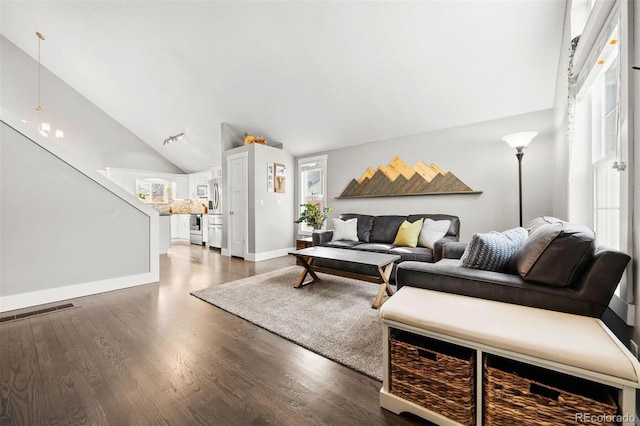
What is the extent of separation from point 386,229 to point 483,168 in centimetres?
161

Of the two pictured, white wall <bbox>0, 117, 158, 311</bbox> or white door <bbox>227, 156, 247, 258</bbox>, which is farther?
white door <bbox>227, 156, 247, 258</bbox>

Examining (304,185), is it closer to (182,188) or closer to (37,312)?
(37,312)

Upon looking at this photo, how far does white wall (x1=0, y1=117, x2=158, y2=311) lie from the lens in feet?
8.07

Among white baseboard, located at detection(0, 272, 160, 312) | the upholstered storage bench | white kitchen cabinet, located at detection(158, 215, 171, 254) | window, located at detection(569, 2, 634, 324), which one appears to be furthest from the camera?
white kitchen cabinet, located at detection(158, 215, 171, 254)

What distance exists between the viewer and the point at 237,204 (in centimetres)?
519

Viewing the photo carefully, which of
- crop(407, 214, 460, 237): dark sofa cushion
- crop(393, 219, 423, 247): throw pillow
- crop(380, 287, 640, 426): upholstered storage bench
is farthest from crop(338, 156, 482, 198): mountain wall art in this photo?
crop(380, 287, 640, 426): upholstered storage bench

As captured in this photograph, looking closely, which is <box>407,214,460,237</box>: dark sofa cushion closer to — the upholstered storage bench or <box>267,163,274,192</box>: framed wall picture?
the upholstered storage bench

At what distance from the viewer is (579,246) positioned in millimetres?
1140

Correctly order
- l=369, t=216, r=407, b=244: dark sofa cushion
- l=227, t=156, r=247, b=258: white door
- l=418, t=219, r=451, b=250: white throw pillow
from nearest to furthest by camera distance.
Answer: l=418, t=219, r=451, b=250: white throw pillow
l=369, t=216, r=407, b=244: dark sofa cushion
l=227, t=156, r=247, b=258: white door

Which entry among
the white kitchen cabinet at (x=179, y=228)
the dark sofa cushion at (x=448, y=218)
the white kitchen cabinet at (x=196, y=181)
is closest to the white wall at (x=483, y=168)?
the dark sofa cushion at (x=448, y=218)

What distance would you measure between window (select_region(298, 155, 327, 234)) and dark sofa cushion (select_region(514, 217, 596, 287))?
13.6ft

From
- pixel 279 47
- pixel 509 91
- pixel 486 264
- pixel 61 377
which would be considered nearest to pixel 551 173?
pixel 509 91

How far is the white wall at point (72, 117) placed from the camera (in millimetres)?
5312

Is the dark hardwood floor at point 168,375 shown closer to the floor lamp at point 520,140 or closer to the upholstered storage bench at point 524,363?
the upholstered storage bench at point 524,363
